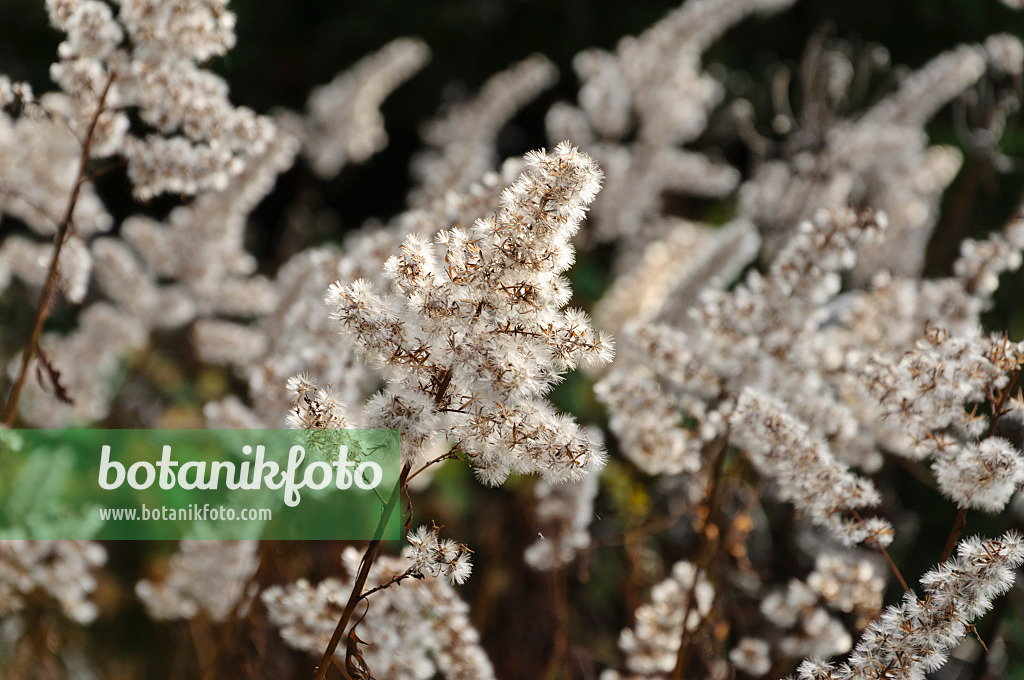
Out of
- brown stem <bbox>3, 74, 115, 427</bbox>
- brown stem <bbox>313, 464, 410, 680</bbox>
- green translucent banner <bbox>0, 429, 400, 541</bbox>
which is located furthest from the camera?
green translucent banner <bbox>0, 429, 400, 541</bbox>

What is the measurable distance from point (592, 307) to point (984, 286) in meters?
1.29

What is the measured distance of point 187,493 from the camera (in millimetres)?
1281

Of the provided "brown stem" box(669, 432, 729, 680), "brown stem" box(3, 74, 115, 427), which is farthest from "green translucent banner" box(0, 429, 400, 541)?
"brown stem" box(669, 432, 729, 680)

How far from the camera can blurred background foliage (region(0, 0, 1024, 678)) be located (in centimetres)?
163

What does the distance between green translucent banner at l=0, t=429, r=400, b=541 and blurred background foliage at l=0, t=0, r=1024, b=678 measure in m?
0.14

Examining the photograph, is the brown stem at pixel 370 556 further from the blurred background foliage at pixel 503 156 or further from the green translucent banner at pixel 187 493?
the blurred background foliage at pixel 503 156

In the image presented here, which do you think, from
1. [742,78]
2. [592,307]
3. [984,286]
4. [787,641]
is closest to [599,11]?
[742,78]

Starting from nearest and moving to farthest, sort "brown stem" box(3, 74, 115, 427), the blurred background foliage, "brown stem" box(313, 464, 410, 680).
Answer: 1. "brown stem" box(313, 464, 410, 680)
2. "brown stem" box(3, 74, 115, 427)
3. the blurred background foliage

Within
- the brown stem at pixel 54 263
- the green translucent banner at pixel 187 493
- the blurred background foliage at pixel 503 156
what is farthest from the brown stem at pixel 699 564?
the brown stem at pixel 54 263

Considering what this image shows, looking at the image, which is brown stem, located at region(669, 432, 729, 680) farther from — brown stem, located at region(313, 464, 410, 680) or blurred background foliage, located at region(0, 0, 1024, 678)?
brown stem, located at region(313, 464, 410, 680)

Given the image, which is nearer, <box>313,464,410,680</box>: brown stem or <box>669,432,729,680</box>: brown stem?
<box>313,464,410,680</box>: brown stem

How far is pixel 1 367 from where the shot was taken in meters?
2.02

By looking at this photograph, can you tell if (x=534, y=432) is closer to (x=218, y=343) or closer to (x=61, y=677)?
(x=61, y=677)

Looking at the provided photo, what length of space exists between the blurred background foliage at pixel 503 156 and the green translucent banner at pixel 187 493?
14 centimetres
